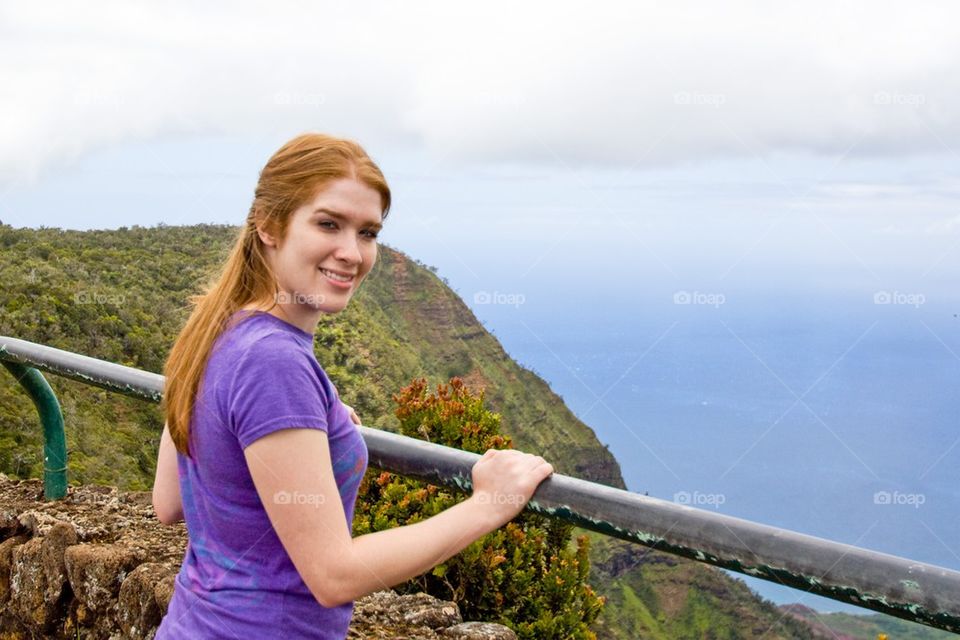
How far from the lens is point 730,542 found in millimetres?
1315

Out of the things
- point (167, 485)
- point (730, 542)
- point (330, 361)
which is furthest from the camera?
point (330, 361)

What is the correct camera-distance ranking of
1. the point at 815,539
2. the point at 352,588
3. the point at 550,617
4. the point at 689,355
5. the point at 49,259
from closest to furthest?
the point at 815,539
the point at 352,588
the point at 550,617
the point at 49,259
the point at 689,355

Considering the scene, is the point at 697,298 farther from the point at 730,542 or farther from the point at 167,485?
the point at 730,542

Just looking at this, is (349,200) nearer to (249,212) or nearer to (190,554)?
(249,212)

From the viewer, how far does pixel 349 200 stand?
65.6 inches

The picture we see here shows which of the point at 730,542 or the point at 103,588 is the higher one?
the point at 730,542

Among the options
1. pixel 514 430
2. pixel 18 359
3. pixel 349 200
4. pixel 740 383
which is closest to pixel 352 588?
pixel 349 200

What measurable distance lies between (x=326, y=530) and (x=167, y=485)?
0.65m

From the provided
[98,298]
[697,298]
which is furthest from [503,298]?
→ [98,298]

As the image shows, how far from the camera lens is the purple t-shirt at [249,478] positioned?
141 centimetres

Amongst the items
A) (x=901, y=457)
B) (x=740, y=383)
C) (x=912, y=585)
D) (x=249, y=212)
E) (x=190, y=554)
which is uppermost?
(x=740, y=383)

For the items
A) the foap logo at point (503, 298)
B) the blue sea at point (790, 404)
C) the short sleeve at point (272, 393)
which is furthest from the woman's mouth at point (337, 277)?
the blue sea at point (790, 404)

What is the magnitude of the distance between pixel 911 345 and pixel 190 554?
149 m

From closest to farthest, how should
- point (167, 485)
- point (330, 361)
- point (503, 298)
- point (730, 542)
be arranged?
point (730, 542) → point (167, 485) → point (503, 298) → point (330, 361)
